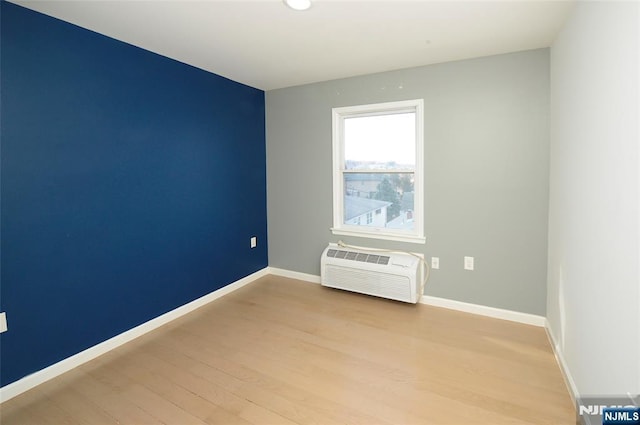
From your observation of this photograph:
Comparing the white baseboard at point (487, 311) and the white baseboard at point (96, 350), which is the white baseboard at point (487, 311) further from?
the white baseboard at point (96, 350)

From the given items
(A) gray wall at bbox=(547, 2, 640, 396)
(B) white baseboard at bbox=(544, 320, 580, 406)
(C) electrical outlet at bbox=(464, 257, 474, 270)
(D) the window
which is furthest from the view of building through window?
(B) white baseboard at bbox=(544, 320, 580, 406)

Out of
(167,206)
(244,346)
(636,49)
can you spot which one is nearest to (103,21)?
(167,206)

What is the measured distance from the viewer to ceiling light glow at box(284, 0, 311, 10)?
6.48ft

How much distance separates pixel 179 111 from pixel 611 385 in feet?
11.4

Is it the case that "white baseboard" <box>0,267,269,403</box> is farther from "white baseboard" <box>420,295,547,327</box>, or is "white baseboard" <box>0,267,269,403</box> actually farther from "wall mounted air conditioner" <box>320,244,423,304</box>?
"white baseboard" <box>420,295,547,327</box>

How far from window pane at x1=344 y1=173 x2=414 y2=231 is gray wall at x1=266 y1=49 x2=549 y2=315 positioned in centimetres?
21

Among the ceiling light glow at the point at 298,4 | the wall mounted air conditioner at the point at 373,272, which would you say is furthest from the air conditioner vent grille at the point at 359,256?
the ceiling light glow at the point at 298,4

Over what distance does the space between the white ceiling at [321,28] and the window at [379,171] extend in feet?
1.88

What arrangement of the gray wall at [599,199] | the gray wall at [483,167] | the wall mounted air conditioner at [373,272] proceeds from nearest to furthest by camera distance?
the gray wall at [599,199]
the gray wall at [483,167]
the wall mounted air conditioner at [373,272]

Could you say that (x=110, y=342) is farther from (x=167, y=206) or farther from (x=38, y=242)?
(x=167, y=206)

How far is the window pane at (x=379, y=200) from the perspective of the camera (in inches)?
136

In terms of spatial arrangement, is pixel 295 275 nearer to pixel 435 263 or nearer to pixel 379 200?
pixel 379 200

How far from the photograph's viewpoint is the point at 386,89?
3.37 m

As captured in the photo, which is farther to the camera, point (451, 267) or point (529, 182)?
point (451, 267)
